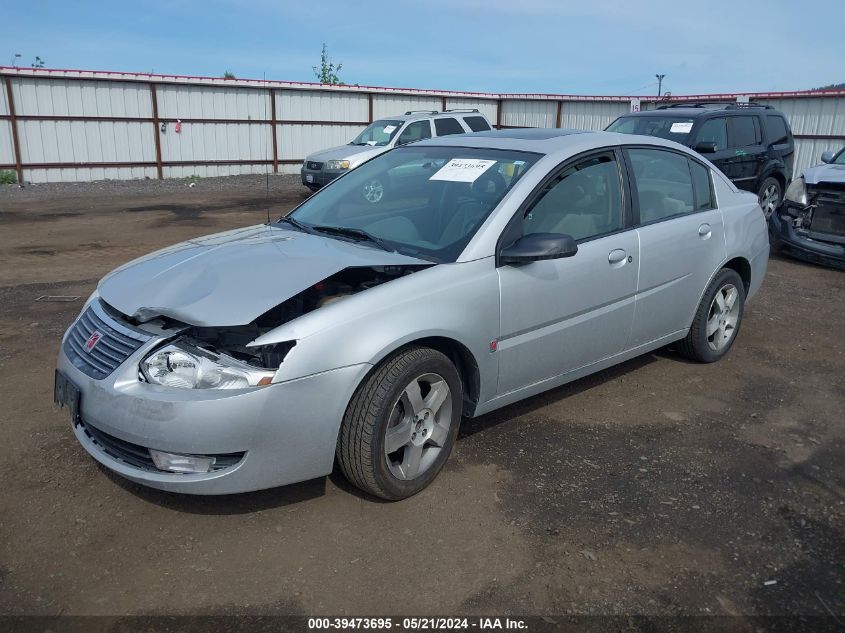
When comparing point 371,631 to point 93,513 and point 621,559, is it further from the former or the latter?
point 93,513

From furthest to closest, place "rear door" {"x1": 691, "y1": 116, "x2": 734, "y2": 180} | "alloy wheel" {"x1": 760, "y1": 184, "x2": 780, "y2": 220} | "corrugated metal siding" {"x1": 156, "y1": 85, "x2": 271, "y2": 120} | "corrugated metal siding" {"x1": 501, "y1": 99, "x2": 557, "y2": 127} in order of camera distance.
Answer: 1. "corrugated metal siding" {"x1": 501, "y1": 99, "x2": 557, "y2": 127}
2. "corrugated metal siding" {"x1": 156, "y1": 85, "x2": 271, "y2": 120}
3. "alloy wheel" {"x1": 760, "y1": 184, "x2": 780, "y2": 220}
4. "rear door" {"x1": 691, "y1": 116, "x2": 734, "y2": 180}

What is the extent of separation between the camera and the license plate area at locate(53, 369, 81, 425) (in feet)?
10.7

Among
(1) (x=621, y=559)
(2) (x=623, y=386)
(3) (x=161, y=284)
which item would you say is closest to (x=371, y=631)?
(1) (x=621, y=559)

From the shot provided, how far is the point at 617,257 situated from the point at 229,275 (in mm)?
2255

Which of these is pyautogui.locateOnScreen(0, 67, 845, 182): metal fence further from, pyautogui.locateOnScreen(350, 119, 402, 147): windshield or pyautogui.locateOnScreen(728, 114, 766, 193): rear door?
pyautogui.locateOnScreen(728, 114, 766, 193): rear door

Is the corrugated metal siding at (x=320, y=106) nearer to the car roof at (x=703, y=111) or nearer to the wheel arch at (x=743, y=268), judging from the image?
the car roof at (x=703, y=111)

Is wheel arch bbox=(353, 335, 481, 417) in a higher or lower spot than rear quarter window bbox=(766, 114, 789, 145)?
lower

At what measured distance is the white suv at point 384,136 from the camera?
1505cm

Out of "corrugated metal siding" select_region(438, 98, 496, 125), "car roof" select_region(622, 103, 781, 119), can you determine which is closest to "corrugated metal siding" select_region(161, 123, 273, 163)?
"corrugated metal siding" select_region(438, 98, 496, 125)

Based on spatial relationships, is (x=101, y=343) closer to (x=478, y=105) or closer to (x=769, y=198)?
(x=769, y=198)

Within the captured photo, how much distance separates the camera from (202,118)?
2089 cm

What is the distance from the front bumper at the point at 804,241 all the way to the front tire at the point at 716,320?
4.37m

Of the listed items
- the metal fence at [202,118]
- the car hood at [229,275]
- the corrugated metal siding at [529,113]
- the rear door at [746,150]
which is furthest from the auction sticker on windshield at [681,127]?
the corrugated metal siding at [529,113]

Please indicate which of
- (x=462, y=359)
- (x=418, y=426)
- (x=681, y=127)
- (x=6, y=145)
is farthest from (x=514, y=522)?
(x=6, y=145)
